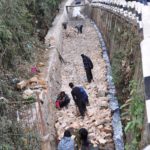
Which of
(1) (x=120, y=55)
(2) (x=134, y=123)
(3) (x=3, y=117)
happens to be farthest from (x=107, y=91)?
(2) (x=134, y=123)

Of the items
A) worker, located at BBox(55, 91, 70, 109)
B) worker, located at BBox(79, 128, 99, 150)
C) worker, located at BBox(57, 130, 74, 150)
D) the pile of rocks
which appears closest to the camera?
worker, located at BBox(79, 128, 99, 150)

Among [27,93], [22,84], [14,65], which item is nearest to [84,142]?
[27,93]

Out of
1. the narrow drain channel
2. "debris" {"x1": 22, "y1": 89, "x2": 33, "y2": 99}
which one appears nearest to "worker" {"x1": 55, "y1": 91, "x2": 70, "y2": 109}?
the narrow drain channel

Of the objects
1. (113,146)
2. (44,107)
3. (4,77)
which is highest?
(4,77)

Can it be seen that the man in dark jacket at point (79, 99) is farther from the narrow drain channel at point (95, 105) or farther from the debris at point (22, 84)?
the debris at point (22, 84)

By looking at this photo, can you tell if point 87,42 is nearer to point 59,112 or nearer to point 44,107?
point 59,112

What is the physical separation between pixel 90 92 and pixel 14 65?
3.98 m

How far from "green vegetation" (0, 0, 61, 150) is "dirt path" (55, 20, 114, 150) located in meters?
1.76

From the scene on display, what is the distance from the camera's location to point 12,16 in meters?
12.5

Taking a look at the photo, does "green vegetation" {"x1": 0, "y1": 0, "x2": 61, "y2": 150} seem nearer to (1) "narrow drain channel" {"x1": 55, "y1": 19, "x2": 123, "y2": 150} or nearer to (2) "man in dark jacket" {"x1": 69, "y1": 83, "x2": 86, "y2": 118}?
(2) "man in dark jacket" {"x1": 69, "y1": 83, "x2": 86, "y2": 118}

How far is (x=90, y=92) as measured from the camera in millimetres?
14508

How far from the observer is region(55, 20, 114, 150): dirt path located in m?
10.8

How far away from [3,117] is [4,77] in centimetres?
283

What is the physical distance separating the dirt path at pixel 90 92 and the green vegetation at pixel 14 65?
1.76 metres
